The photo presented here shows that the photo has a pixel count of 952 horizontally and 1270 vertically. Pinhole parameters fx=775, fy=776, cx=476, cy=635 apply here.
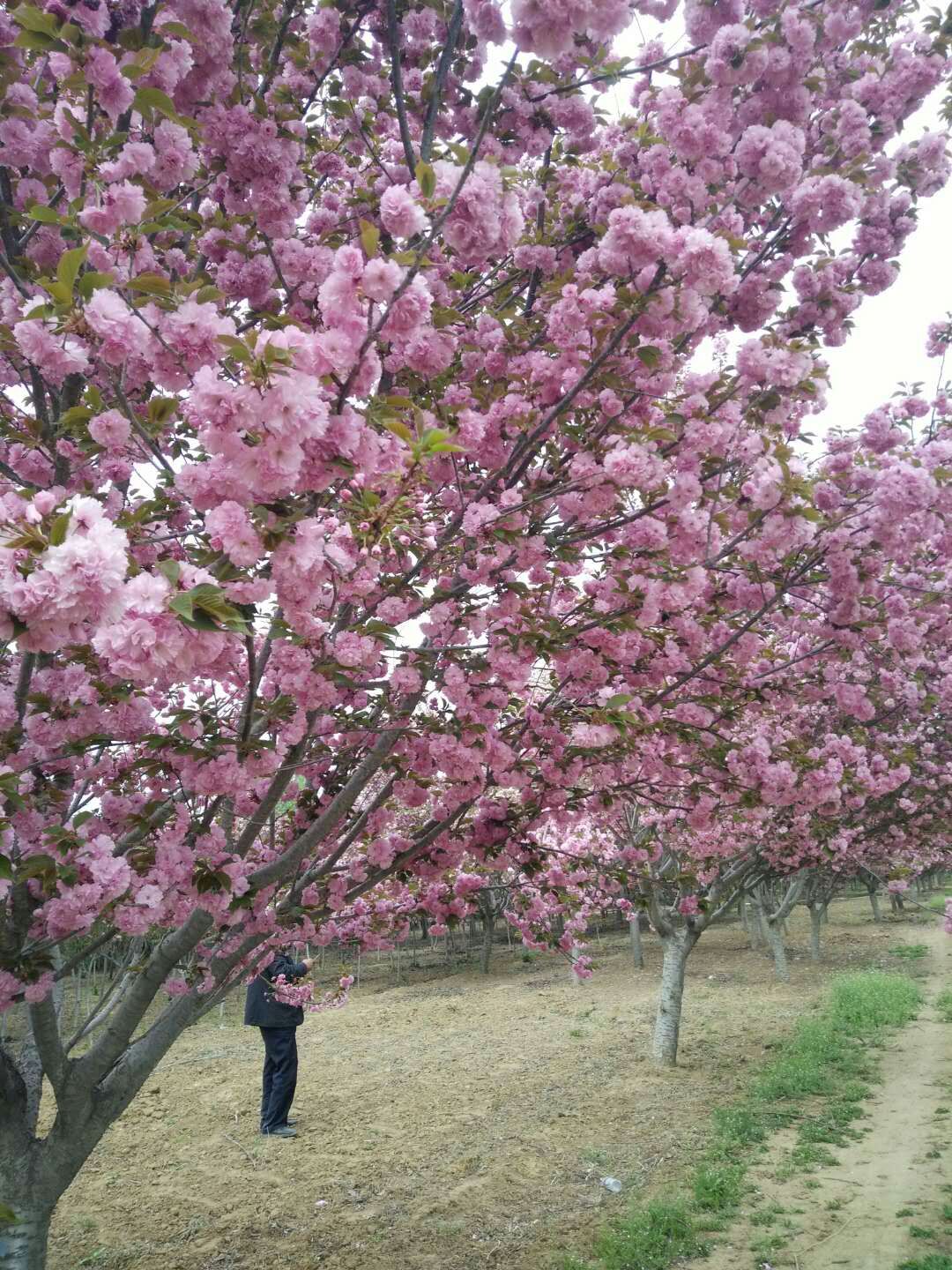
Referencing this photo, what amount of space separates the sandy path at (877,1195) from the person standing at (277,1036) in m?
4.28

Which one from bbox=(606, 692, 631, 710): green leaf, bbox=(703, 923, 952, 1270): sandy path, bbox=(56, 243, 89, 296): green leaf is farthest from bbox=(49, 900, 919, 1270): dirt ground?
bbox=(56, 243, 89, 296): green leaf

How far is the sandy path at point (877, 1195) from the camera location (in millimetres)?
4754

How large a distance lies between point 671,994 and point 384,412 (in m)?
9.53

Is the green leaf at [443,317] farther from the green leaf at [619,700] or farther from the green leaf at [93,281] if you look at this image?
the green leaf at [619,700]

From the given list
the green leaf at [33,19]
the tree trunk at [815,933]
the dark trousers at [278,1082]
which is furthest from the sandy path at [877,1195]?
the tree trunk at [815,933]

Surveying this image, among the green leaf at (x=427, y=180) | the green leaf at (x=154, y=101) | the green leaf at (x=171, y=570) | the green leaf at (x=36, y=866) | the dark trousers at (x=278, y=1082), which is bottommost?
the dark trousers at (x=278, y=1082)

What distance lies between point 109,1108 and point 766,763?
3945 mm

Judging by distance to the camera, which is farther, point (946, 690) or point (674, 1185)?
point (946, 690)

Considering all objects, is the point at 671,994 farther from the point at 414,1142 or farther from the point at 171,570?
the point at 171,570

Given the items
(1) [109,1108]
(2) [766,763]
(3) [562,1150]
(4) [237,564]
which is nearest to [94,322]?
(4) [237,564]

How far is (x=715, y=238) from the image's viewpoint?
2447 mm

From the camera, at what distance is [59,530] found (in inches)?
53.2

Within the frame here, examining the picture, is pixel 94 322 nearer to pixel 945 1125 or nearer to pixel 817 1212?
pixel 817 1212

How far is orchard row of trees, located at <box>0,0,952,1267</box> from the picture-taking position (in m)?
1.94
